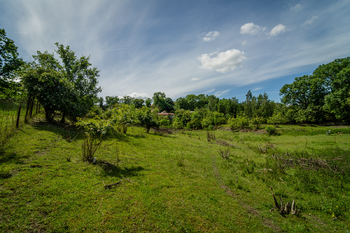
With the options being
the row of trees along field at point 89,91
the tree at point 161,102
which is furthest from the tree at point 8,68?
the tree at point 161,102

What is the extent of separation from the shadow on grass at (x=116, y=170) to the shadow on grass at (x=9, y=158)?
8.86ft

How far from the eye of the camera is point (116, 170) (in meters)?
6.07

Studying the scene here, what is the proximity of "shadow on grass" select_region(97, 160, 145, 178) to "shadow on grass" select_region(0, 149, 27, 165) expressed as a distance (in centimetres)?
270

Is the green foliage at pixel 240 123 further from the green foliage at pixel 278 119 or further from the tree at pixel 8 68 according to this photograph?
the tree at pixel 8 68

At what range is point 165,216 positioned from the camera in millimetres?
3873

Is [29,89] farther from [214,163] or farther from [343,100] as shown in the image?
[343,100]

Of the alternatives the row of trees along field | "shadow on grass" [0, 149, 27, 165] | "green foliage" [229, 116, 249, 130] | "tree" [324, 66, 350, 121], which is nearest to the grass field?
"shadow on grass" [0, 149, 27, 165]

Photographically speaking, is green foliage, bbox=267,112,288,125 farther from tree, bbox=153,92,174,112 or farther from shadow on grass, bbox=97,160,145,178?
tree, bbox=153,92,174,112

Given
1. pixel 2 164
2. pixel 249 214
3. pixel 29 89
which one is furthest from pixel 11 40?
pixel 249 214

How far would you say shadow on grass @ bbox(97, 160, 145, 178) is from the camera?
570 centimetres

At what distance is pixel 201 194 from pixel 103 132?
5.11 m

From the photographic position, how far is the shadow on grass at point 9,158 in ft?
15.8

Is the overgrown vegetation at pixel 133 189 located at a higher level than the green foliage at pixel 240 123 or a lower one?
lower

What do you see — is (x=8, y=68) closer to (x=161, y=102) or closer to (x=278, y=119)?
(x=278, y=119)
